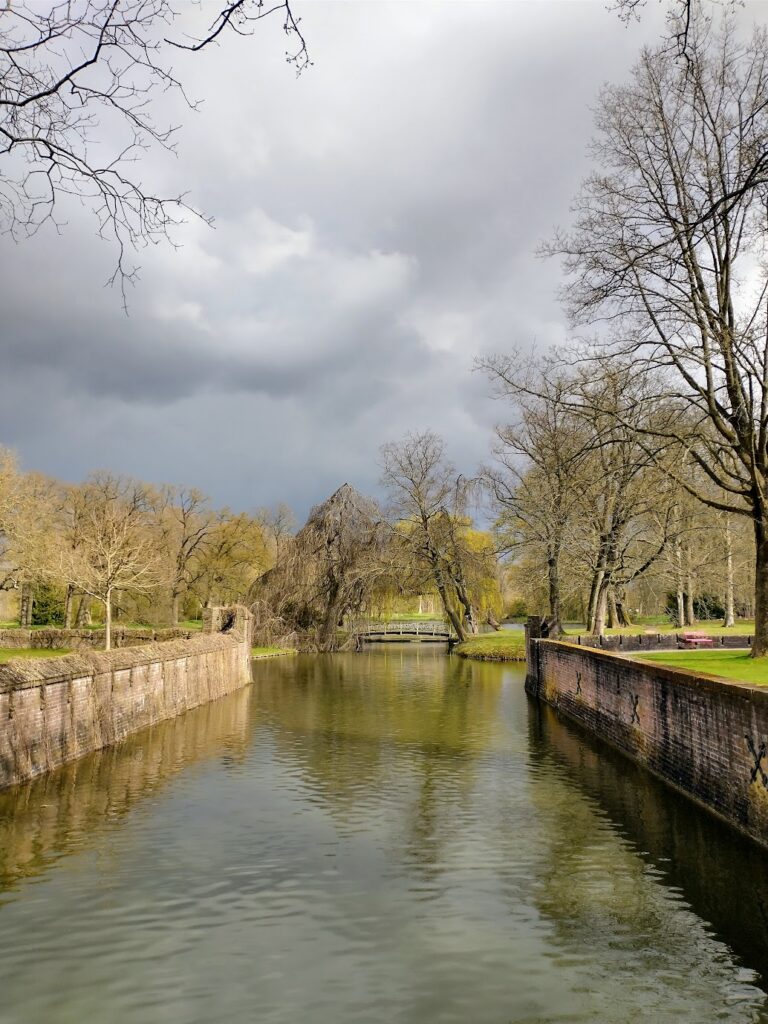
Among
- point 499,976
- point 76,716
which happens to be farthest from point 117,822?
point 499,976

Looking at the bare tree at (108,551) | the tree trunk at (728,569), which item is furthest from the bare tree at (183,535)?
the tree trunk at (728,569)

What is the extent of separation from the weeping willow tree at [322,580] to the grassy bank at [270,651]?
114 centimetres

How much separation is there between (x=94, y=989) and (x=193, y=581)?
4997cm

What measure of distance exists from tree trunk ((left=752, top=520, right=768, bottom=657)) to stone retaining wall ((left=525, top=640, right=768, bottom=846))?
285cm

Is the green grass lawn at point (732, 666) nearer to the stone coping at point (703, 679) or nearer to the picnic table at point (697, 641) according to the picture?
the stone coping at point (703, 679)

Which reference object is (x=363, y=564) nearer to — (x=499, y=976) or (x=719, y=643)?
(x=719, y=643)

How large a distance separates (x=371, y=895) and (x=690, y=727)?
5.72 meters

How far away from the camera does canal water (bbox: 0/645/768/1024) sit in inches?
216

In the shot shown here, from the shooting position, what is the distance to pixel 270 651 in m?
44.0

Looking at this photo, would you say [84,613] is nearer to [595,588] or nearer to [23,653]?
[23,653]

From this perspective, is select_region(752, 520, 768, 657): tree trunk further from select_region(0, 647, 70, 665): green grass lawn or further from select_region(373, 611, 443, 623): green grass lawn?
select_region(373, 611, 443, 623): green grass lawn

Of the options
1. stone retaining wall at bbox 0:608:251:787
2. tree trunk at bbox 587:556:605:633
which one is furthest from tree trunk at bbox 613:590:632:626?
stone retaining wall at bbox 0:608:251:787

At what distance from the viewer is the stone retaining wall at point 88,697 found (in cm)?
1164

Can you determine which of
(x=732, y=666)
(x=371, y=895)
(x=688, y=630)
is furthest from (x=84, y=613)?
(x=371, y=895)
